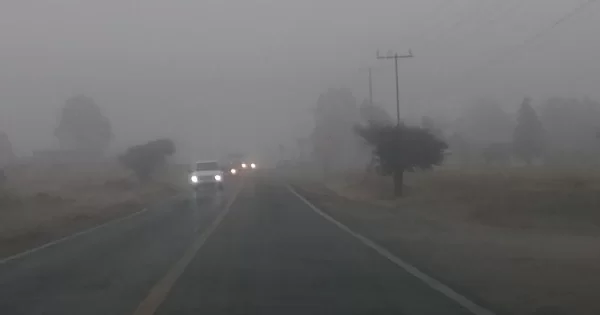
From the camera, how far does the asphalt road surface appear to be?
42.0 ft

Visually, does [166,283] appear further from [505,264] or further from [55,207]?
[55,207]

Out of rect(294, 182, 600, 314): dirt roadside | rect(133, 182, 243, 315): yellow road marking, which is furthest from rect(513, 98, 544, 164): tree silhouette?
rect(133, 182, 243, 315): yellow road marking

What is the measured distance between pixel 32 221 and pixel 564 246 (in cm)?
2441

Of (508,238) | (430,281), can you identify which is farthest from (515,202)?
(430,281)

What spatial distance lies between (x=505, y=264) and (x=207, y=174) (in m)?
50.2

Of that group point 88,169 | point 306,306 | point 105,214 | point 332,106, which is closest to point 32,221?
point 105,214

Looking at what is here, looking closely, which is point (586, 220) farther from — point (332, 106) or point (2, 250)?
point (332, 106)

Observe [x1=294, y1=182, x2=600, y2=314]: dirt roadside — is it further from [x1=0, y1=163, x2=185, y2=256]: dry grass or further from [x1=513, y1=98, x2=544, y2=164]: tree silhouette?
[x1=513, y1=98, x2=544, y2=164]: tree silhouette

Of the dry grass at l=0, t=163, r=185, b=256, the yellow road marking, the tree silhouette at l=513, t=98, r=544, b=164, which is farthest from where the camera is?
the tree silhouette at l=513, t=98, r=544, b=164

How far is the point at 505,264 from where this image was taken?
17438 mm

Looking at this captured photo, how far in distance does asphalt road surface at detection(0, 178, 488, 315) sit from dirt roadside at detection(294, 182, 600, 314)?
80 centimetres

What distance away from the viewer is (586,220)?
123ft

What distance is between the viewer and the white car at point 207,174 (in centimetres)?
6650

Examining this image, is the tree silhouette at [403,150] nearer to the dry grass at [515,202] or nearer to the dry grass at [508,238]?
the dry grass at [515,202]
